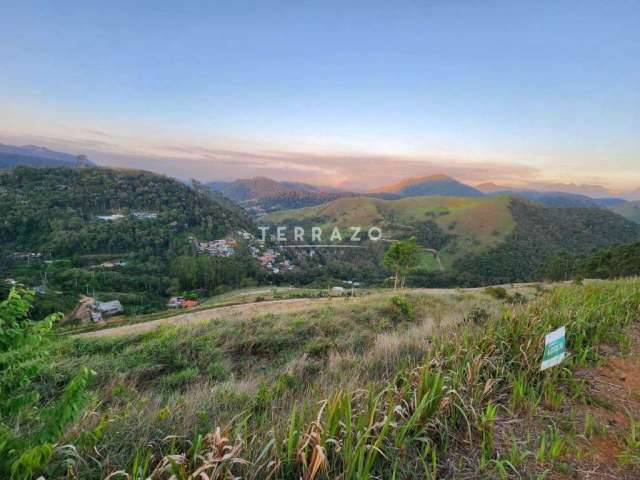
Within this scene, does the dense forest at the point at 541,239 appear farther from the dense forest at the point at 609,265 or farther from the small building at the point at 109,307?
the small building at the point at 109,307

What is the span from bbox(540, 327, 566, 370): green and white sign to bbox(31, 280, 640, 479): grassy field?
0.81 feet

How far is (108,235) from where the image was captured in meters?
71.6

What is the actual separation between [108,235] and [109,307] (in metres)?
40.2

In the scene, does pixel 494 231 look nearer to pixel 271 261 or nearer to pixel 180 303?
pixel 271 261

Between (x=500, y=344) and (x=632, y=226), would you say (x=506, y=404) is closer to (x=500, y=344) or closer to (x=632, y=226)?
(x=500, y=344)

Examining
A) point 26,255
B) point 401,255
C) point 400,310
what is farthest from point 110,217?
point 400,310

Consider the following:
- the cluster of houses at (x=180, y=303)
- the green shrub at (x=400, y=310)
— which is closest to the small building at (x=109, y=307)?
the cluster of houses at (x=180, y=303)

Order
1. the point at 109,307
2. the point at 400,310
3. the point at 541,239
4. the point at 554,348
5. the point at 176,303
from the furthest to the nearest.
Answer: the point at 541,239 < the point at 176,303 < the point at 109,307 < the point at 400,310 < the point at 554,348

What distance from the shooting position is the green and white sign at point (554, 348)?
2.83m

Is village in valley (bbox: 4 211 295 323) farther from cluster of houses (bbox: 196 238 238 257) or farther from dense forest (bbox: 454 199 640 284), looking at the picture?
dense forest (bbox: 454 199 640 284)

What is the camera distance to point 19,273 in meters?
49.8

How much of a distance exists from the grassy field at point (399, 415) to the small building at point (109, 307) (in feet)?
137

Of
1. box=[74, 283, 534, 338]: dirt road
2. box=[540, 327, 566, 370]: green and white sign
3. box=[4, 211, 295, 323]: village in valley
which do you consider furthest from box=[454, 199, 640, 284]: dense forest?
box=[540, 327, 566, 370]: green and white sign

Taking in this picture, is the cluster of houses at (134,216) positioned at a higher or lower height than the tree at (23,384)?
lower
